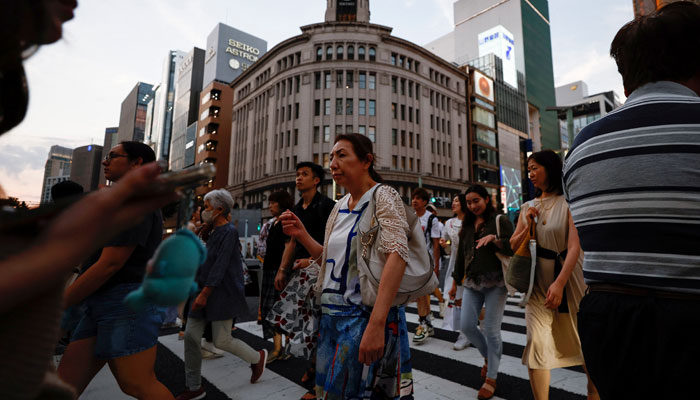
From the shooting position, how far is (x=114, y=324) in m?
1.85

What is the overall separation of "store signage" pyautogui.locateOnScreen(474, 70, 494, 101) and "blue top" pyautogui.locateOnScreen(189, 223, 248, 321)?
5774 centimetres

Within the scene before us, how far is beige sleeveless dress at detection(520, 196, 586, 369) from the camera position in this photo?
2.67 meters

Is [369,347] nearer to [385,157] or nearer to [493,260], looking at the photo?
[493,260]

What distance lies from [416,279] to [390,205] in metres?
0.44

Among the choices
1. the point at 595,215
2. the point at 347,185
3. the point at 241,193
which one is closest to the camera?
the point at 595,215

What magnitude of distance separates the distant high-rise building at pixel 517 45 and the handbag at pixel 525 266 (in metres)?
73.1

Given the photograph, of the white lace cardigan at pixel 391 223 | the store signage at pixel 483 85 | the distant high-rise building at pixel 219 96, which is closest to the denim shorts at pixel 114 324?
the white lace cardigan at pixel 391 223

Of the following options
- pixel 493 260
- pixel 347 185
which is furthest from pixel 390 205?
pixel 493 260

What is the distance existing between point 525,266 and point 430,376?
1885mm

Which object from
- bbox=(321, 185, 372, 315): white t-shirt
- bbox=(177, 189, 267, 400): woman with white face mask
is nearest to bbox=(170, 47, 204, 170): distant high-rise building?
bbox=(177, 189, 267, 400): woman with white face mask

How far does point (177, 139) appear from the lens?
74312 mm

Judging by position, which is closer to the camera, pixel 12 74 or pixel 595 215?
pixel 12 74

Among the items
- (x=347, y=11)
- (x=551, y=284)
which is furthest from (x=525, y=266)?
(x=347, y=11)

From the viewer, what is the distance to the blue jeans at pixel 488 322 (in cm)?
344
